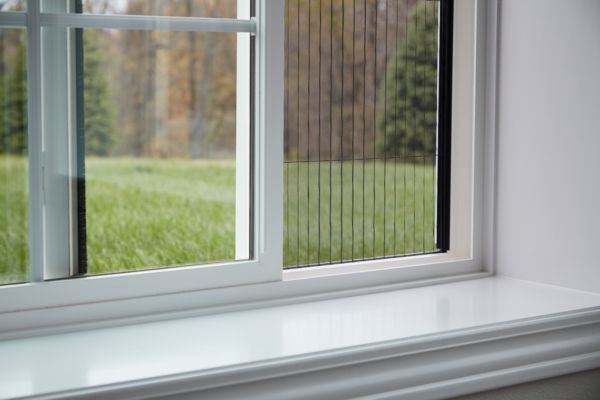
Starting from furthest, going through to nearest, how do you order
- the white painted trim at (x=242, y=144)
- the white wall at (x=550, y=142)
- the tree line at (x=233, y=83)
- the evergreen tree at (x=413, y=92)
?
the evergreen tree at (x=413, y=92) < the white wall at (x=550, y=142) < the white painted trim at (x=242, y=144) < the tree line at (x=233, y=83)

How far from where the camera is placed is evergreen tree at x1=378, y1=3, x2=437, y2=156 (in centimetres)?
179

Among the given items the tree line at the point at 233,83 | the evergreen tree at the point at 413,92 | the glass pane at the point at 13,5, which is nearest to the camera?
the glass pane at the point at 13,5

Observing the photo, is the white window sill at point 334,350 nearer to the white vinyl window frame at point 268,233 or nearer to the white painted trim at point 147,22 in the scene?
the white vinyl window frame at point 268,233

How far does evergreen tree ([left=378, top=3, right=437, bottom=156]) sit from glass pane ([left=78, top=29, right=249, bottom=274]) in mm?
399

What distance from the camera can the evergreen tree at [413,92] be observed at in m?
1.79

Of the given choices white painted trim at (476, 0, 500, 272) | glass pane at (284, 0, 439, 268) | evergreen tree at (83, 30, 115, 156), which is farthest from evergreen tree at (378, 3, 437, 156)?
evergreen tree at (83, 30, 115, 156)

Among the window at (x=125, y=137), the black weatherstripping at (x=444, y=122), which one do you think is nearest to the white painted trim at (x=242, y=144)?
the window at (x=125, y=137)

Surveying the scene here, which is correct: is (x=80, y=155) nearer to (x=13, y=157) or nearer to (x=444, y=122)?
(x=13, y=157)

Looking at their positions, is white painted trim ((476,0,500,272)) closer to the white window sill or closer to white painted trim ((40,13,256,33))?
the white window sill

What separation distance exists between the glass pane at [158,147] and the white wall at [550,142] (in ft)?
2.18

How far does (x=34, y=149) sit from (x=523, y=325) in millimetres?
937

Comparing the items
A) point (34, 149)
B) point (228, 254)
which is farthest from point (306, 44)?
point (34, 149)

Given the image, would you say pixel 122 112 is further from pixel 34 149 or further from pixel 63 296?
pixel 63 296

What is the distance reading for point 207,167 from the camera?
1.55 meters
